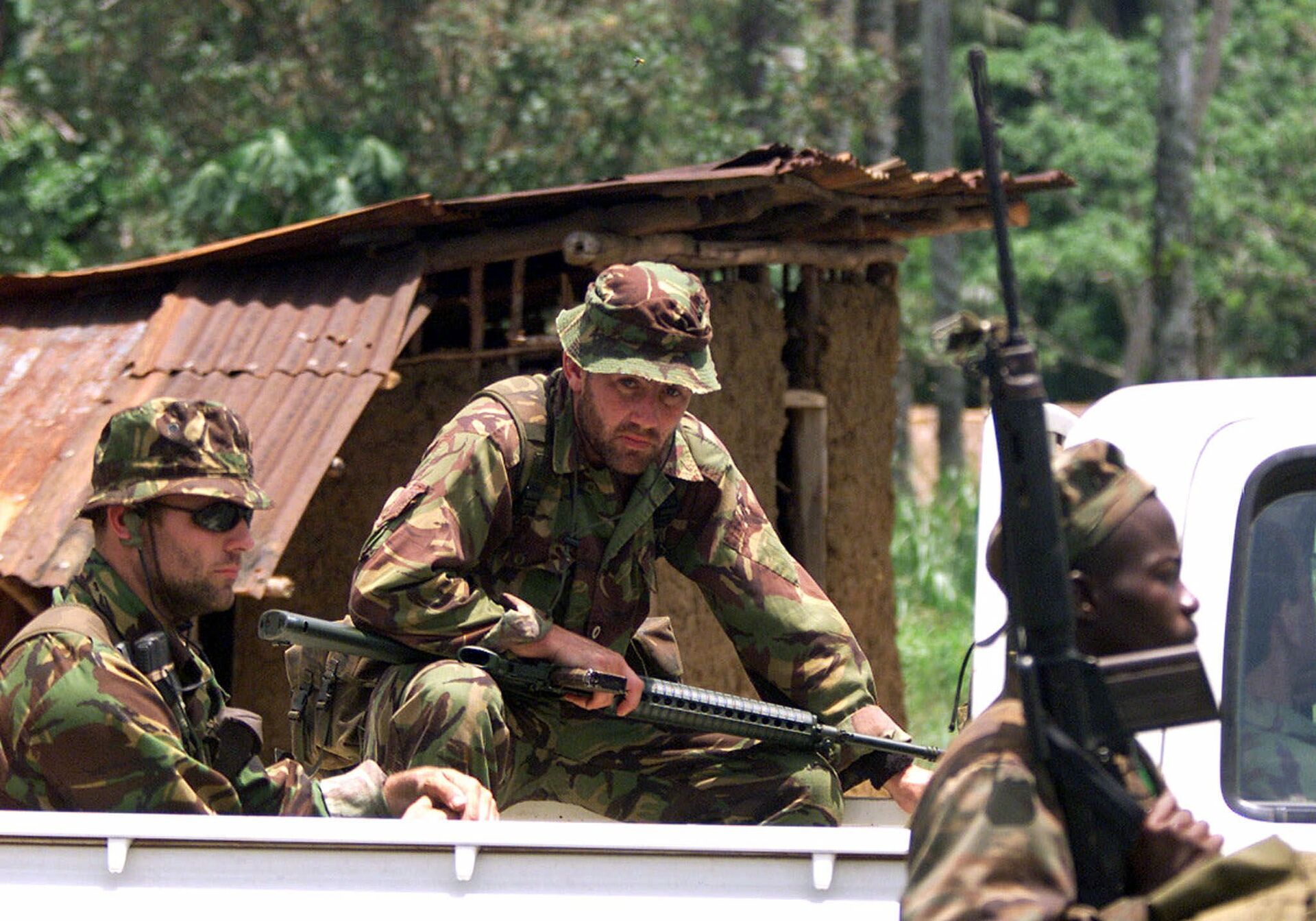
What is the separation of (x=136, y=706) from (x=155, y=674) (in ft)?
0.39

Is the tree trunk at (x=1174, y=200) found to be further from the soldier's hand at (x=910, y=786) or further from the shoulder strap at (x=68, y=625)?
the shoulder strap at (x=68, y=625)

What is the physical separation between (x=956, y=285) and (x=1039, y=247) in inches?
264

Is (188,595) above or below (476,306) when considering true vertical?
below

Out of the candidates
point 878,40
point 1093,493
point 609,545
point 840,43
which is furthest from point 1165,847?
point 878,40

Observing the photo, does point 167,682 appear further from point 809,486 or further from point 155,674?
point 809,486

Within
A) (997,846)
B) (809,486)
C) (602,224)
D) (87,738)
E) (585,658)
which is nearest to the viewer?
(997,846)

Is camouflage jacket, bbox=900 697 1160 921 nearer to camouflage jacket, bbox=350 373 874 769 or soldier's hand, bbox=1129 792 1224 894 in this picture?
soldier's hand, bbox=1129 792 1224 894

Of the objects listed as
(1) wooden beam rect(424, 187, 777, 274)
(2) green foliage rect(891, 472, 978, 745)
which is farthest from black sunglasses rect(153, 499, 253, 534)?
(2) green foliage rect(891, 472, 978, 745)

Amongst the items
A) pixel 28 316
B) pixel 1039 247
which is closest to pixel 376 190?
pixel 28 316

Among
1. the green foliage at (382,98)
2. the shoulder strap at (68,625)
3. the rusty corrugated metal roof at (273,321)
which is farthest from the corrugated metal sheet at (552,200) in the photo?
the green foliage at (382,98)

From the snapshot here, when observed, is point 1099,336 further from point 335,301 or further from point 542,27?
point 335,301

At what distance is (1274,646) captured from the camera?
8.22 ft

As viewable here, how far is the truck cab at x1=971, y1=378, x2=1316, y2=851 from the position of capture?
8.02 feet

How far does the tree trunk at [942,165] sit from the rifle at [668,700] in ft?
38.9
